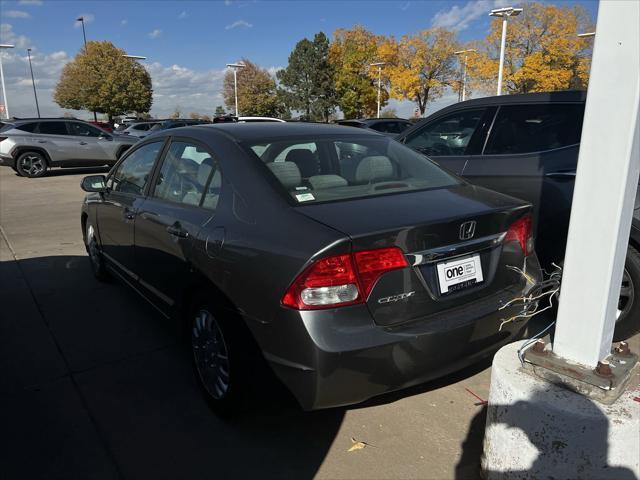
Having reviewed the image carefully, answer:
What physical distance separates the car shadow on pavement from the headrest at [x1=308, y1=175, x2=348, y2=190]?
3.67ft

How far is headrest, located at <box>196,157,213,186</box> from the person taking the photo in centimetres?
291

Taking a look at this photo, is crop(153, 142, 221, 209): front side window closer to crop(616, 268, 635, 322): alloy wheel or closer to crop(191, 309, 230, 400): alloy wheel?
crop(191, 309, 230, 400): alloy wheel

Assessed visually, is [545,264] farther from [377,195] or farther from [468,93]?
[468,93]

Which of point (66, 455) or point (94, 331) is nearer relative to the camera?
point (66, 455)

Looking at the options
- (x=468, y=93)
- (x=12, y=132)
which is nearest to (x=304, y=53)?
(x=468, y=93)

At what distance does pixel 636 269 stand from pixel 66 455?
364 centimetres

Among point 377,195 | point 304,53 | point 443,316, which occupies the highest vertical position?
point 304,53

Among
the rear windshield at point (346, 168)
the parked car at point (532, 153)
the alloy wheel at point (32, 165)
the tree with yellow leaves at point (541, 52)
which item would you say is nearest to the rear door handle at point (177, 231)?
the rear windshield at point (346, 168)

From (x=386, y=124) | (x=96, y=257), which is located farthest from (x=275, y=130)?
(x=386, y=124)

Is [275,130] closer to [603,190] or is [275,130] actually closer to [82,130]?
[603,190]

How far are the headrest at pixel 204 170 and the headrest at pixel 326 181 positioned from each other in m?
0.62

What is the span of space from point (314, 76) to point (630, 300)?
52.3m

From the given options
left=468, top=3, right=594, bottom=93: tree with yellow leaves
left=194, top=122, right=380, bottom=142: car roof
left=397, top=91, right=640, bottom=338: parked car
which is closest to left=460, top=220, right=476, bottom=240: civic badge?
left=194, top=122, right=380, bottom=142: car roof

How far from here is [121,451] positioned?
2.54 metres
